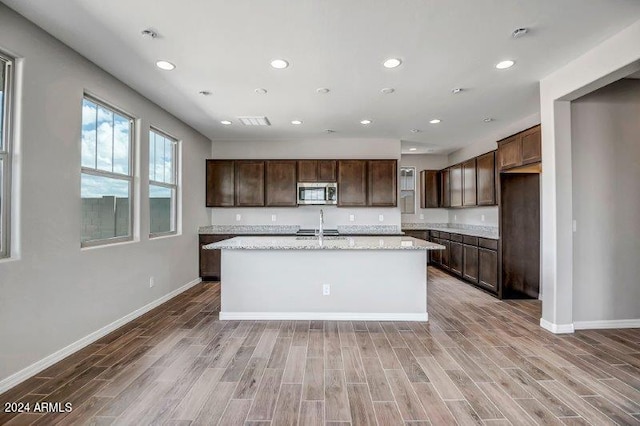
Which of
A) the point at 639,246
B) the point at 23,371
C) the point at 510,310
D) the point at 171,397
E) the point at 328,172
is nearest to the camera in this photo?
the point at 171,397

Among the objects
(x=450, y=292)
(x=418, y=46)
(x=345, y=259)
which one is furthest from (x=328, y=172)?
(x=418, y=46)

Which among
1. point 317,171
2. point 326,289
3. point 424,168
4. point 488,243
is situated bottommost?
point 326,289

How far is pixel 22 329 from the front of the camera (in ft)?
7.57

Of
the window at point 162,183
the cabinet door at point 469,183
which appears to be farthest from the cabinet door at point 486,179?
the window at point 162,183

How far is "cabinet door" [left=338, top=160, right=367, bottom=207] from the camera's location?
587cm

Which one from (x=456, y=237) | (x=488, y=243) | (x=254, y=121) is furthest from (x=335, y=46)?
(x=456, y=237)

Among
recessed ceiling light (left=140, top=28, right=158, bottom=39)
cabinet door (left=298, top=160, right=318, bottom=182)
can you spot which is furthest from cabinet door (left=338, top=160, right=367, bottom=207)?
recessed ceiling light (left=140, top=28, right=158, bottom=39)

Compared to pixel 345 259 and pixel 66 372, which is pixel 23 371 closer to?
pixel 66 372

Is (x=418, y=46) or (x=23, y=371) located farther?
(x=418, y=46)

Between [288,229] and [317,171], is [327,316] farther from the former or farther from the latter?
[317,171]

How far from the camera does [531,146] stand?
3873 millimetres

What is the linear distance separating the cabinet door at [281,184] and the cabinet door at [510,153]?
136 inches

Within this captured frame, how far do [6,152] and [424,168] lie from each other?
7.25 metres

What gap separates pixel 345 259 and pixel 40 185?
115 inches
